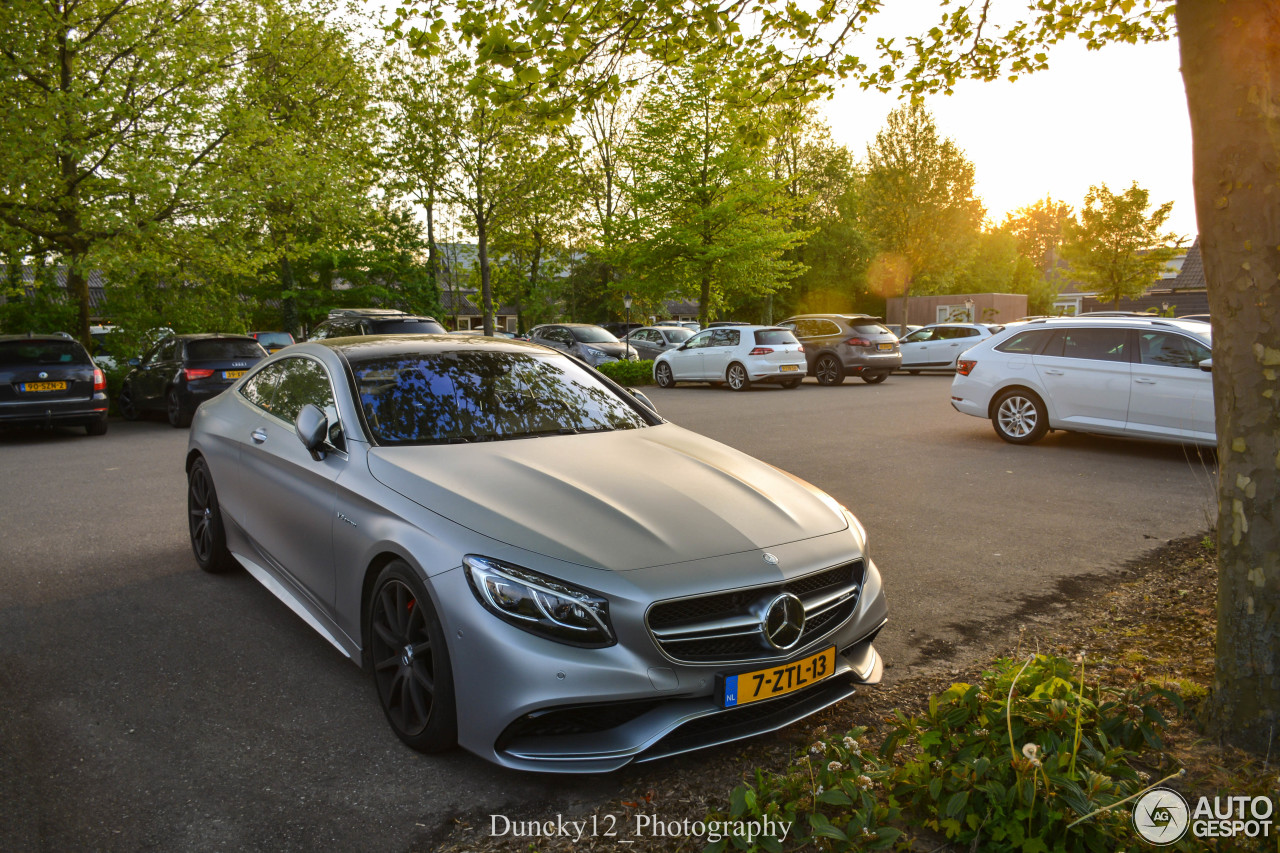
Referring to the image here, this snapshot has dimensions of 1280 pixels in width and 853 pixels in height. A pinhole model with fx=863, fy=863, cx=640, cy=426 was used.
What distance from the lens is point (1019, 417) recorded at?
10992 millimetres

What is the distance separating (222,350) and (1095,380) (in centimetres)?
1317

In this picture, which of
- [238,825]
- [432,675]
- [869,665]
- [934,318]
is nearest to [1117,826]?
[869,665]

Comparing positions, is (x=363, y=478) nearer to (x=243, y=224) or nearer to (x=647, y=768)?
(x=647, y=768)

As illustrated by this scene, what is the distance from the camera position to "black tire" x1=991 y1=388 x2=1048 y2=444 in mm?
10797

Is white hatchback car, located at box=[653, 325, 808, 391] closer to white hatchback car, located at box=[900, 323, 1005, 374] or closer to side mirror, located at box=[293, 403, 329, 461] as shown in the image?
white hatchback car, located at box=[900, 323, 1005, 374]

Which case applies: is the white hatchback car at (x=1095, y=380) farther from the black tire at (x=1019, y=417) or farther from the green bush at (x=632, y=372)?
the green bush at (x=632, y=372)

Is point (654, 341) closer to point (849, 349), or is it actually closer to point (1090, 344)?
point (849, 349)

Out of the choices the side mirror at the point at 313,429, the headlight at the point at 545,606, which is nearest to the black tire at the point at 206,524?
the side mirror at the point at 313,429

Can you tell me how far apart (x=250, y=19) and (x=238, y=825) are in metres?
23.3

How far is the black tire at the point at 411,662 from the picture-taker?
2.97 meters

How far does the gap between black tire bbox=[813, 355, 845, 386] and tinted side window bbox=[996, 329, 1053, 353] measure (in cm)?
1054

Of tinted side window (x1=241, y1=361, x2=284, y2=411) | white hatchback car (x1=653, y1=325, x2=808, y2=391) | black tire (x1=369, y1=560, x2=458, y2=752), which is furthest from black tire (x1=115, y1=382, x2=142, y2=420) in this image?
black tire (x1=369, y1=560, x2=458, y2=752)

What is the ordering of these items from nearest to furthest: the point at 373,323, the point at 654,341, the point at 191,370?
the point at 191,370 < the point at 373,323 < the point at 654,341

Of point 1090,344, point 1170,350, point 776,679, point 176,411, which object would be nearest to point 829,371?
point 1090,344
